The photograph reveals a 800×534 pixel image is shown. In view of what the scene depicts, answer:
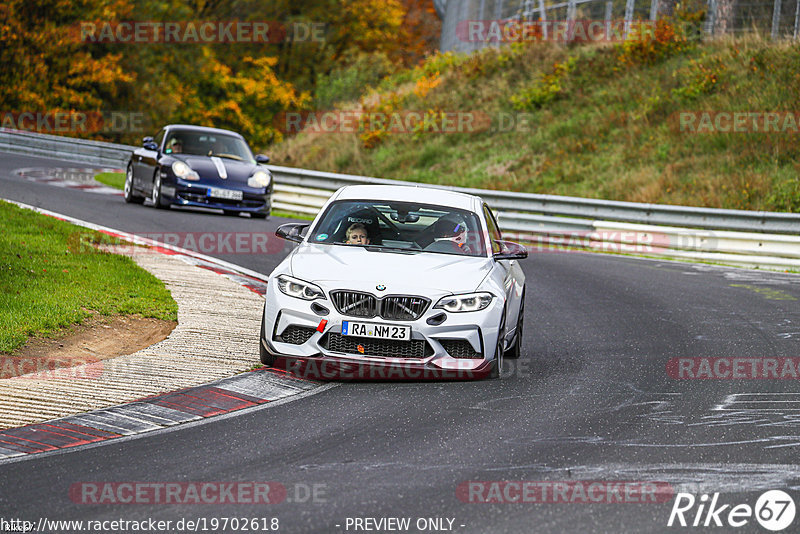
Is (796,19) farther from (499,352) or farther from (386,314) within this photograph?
(386,314)

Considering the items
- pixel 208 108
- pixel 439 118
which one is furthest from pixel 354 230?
pixel 208 108

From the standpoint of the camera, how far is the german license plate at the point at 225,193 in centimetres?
1991

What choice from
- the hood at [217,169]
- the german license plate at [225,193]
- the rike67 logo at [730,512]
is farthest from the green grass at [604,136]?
the rike67 logo at [730,512]

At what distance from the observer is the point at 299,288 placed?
8359mm

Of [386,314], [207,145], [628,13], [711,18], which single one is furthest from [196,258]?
[628,13]

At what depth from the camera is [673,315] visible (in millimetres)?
12391

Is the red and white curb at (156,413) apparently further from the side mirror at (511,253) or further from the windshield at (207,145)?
the windshield at (207,145)

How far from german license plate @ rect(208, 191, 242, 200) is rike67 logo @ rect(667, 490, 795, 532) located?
50.6 ft

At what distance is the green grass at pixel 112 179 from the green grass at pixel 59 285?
1193 centimetres

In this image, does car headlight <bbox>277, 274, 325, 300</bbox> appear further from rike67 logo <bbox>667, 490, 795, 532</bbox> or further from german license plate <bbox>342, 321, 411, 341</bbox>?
rike67 logo <bbox>667, 490, 795, 532</bbox>

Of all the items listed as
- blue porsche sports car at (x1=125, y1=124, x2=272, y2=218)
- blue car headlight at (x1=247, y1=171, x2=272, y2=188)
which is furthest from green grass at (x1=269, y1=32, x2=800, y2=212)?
blue porsche sports car at (x1=125, y1=124, x2=272, y2=218)

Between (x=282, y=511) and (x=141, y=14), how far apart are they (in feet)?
152

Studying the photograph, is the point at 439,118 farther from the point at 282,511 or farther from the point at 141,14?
the point at 282,511

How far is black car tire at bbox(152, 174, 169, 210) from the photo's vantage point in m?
20.2
